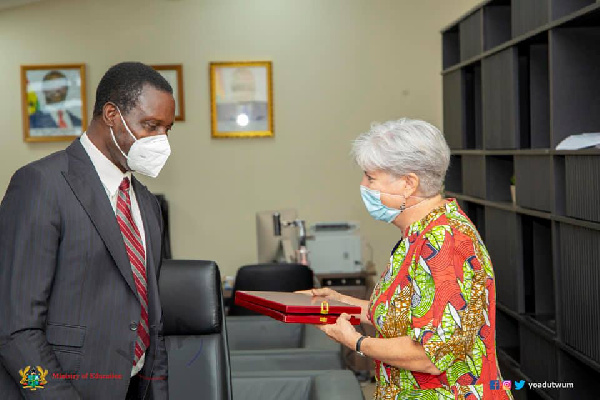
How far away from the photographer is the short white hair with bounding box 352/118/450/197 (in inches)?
76.8

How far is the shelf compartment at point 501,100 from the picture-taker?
3617 millimetres

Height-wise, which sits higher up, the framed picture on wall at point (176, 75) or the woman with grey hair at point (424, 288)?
the framed picture on wall at point (176, 75)

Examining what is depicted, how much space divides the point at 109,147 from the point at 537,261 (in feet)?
7.96

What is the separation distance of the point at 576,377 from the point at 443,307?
64.7 inches

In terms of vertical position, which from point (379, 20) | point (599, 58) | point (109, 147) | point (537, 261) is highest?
point (379, 20)

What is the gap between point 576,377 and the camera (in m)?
3.15

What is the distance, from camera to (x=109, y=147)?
72.0 inches

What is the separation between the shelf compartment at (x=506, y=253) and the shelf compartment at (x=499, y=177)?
9 cm

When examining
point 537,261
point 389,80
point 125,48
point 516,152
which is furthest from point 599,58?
point 125,48

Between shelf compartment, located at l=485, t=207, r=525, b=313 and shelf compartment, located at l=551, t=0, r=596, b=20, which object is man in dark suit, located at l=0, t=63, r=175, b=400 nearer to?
shelf compartment, located at l=551, t=0, r=596, b=20

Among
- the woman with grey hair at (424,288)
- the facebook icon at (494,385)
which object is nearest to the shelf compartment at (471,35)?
the woman with grey hair at (424,288)

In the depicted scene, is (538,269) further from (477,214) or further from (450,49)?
(450,49)

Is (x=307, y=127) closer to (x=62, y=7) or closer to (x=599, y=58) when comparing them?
(x=62, y=7)

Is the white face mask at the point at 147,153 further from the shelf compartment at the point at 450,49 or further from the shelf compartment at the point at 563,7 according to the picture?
the shelf compartment at the point at 450,49
